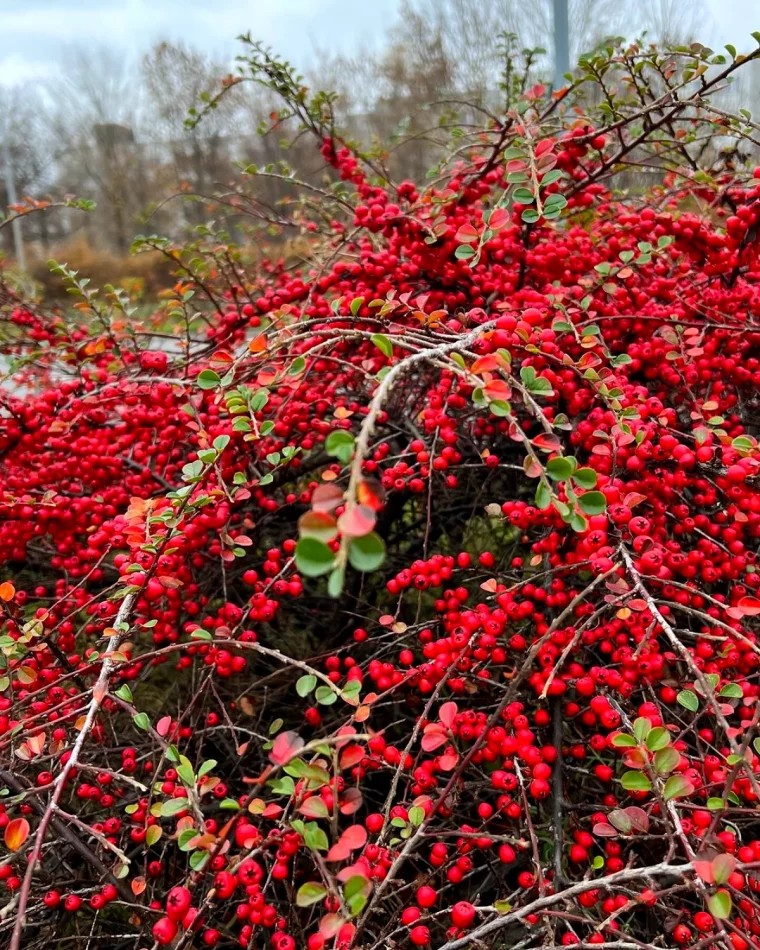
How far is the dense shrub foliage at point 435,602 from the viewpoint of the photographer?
0.82 m

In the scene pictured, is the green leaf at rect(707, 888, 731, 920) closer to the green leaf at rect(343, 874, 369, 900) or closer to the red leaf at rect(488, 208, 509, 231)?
the green leaf at rect(343, 874, 369, 900)

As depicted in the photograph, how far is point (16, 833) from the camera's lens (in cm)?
82

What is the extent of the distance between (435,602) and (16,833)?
80 centimetres

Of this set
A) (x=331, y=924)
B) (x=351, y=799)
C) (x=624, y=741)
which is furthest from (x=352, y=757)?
(x=624, y=741)

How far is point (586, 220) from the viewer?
1938 mm

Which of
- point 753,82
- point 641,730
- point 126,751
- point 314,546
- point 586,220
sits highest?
point 753,82

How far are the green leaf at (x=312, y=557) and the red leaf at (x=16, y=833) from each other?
63 cm

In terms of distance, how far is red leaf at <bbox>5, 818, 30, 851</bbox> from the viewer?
804 mm

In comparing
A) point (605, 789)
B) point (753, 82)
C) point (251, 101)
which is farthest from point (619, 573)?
point (251, 101)

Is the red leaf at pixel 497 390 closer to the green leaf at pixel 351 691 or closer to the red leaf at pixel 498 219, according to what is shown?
the green leaf at pixel 351 691

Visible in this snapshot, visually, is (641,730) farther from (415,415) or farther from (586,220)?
(586,220)

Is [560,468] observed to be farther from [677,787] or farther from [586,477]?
[677,787]

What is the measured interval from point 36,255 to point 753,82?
18285mm

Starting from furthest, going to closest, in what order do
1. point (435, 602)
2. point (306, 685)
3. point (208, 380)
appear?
point (435, 602) < point (208, 380) < point (306, 685)
